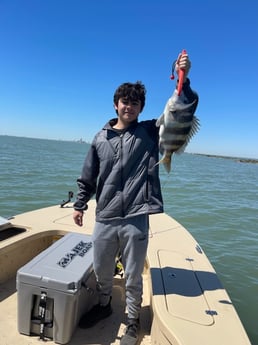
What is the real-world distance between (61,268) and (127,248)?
0.57 m

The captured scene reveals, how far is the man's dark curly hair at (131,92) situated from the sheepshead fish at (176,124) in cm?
34

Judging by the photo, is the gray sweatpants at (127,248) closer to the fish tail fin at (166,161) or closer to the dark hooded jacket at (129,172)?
the dark hooded jacket at (129,172)

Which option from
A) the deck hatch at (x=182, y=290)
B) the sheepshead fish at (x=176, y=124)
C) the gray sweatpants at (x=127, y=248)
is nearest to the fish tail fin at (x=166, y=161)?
the sheepshead fish at (x=176, y=124)

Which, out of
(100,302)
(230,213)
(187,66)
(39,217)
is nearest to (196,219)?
(230,213)

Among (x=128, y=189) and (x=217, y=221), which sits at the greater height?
(x=128, y=189)

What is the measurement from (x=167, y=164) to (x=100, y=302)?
1433 mm

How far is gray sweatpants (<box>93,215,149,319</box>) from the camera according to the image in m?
2.23

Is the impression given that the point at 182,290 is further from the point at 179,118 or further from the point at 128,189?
the point at 179,118

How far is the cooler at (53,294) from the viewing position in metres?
2.20

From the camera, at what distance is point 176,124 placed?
1898mm

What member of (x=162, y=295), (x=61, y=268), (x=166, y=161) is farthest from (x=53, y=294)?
(x=166, y=161)

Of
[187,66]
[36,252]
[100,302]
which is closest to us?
[187,66]

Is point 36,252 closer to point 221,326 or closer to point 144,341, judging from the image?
point 144,341

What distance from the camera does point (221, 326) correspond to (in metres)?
2.02
